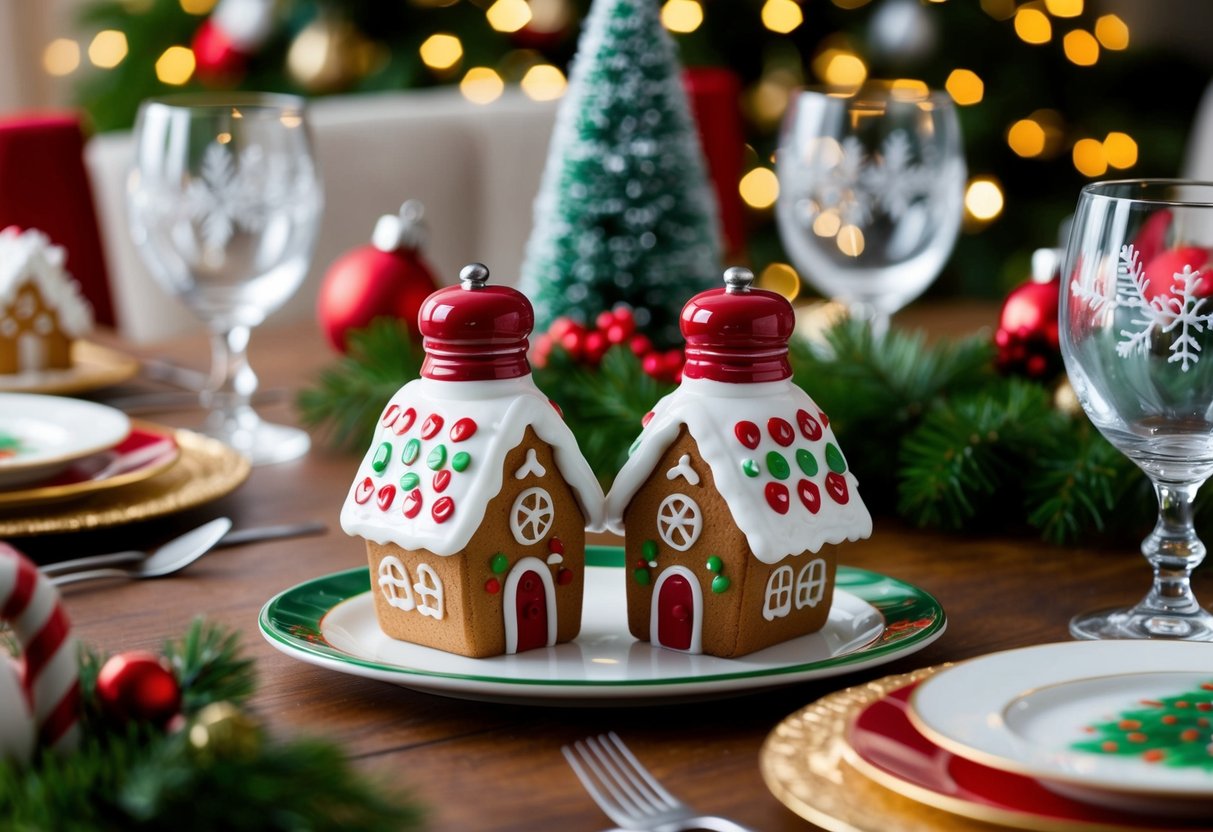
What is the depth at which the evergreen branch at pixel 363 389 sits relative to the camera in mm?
1098

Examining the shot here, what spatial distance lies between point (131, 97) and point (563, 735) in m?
2.49

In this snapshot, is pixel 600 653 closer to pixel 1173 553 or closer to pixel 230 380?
pixel 1173 553

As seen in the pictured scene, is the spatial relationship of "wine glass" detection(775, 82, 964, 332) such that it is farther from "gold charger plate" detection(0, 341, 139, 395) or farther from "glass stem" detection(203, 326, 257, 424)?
"gold charger plate" detection(0, 341, 139, 395)

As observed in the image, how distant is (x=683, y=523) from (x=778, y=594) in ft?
0.17

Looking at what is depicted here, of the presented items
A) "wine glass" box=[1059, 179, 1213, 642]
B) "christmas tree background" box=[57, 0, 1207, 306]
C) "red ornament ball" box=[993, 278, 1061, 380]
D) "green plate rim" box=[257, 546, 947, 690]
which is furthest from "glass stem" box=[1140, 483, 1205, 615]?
"christmas tree background" box=[57, 0, 1207, 306]

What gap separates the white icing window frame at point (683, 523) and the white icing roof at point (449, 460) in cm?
3

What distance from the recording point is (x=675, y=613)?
65cm

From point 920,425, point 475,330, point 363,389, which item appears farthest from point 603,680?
point 363,389

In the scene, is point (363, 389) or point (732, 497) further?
point (363, 389)

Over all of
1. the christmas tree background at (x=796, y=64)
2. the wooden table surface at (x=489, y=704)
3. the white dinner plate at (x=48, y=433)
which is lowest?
the wooden table surface at (x=489, y=704)

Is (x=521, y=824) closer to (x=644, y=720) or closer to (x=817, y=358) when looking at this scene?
(x=644, y=720)

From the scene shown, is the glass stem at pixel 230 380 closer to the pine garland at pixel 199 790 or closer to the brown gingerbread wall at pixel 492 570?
the brown gingerbread wall at pixel 492 570

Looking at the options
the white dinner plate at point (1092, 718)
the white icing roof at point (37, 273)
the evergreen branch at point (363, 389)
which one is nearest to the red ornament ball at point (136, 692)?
the white dinner plate at point (1092, 718)

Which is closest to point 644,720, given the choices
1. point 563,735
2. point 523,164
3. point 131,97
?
point 563,735
